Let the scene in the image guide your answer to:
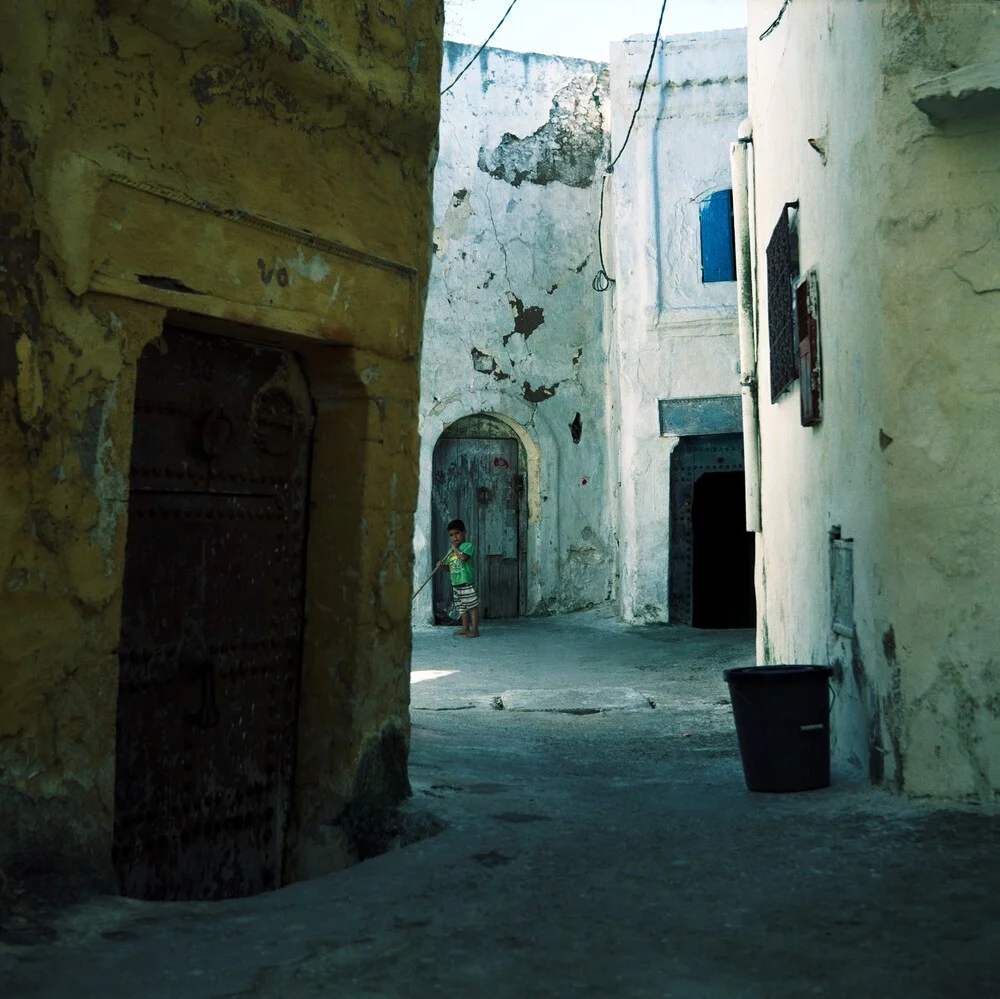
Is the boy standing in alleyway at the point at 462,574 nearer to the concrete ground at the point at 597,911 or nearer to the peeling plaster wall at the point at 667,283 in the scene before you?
the peeling plaster wall at the point at 667,283

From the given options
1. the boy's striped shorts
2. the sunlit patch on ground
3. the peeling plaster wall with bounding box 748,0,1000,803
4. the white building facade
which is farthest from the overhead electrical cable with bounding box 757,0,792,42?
the boy's striped shorts

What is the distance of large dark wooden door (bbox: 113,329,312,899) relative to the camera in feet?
13.7

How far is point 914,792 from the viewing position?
4.81 meters

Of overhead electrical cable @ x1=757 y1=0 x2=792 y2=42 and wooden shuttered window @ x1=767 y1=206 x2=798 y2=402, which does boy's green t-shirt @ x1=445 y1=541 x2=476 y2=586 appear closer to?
wooden shuttered window @ x1=767 y1=206 x2=798 y2=402

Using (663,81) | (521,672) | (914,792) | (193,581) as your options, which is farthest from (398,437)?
(663,81)

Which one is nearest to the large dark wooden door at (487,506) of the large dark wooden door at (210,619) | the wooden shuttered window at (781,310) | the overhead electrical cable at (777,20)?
the wooden shuttered window at (781,310)

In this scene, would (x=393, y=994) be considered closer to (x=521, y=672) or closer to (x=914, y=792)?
(x=914, y=792)

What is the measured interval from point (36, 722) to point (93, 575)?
47 centimetres

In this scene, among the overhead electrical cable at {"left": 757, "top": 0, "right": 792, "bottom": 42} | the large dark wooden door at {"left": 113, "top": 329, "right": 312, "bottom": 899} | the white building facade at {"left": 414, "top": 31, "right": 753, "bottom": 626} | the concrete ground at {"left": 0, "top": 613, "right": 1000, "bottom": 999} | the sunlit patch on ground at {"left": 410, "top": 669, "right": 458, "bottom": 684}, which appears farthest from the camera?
the white building facade at {"left": 414, "top": 31, "right": 753, "bottom": 626}

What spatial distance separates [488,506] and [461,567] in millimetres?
2371

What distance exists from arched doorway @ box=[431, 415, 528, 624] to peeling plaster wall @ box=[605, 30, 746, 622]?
5.96 feet

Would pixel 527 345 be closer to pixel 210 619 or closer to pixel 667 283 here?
pixel 667 283

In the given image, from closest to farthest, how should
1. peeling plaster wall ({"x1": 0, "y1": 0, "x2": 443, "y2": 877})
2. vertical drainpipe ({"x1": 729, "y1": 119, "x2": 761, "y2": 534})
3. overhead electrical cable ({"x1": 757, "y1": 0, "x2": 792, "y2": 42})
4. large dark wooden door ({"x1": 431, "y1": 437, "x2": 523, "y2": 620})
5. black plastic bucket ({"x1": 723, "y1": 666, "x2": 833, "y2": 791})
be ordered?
peeling plaster wall ({"x1": 0, "y1": 0, "x2": 443, "y2": 877})
black plastic bucket ({"x1": 723, "y1": 666, "x2": 833, "y2": 791})
overhead electrical cable ({"x1": 757, "y1": 0, "x2": 792, "y2": 42})
vertical drainpipe ({"x1": 729, "y1": 119, "x2": 761, "y2": 534})
large dark wooden door ({"x1": 431, "y1": 437, "x2": 523, "y2": 620})

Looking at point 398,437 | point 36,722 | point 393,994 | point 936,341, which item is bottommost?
point 393,994
